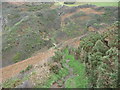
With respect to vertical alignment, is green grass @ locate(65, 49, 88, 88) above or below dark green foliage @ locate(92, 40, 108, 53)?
below

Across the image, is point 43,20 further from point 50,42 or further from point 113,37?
point 113,37

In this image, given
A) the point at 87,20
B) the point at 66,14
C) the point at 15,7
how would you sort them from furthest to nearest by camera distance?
the point at 15,7 → the point at 66,14 → the point at 87,20

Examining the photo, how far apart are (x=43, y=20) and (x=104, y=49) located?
81.2 feet

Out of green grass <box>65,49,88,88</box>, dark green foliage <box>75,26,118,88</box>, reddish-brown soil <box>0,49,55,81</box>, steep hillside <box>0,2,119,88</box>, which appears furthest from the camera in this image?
reddish-brown soil <box>0,49,55,81</box>

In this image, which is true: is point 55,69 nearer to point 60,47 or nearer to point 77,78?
point 77,78

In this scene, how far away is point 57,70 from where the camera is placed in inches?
484

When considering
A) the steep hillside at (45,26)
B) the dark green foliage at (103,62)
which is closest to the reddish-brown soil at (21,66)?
the dark green foliage at (103,62)

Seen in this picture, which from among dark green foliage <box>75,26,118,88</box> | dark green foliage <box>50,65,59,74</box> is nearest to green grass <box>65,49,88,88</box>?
dark green foliage <box>75,26,118,88</box>

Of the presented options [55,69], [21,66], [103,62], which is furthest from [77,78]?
[21,66]

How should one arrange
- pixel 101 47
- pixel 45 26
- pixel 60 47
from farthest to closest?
pixel 45 26, pixel 60 47, pixel 101 47

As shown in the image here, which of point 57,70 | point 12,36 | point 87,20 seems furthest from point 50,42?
point 57,70

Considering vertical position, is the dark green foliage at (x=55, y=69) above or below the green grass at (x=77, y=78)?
above

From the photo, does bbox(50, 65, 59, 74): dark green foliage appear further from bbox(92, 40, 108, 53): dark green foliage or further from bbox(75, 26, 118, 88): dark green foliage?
bbox(92, 40, 108, 53): dark green foliage

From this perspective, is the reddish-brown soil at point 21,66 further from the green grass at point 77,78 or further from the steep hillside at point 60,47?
the green grass at point 77,78
